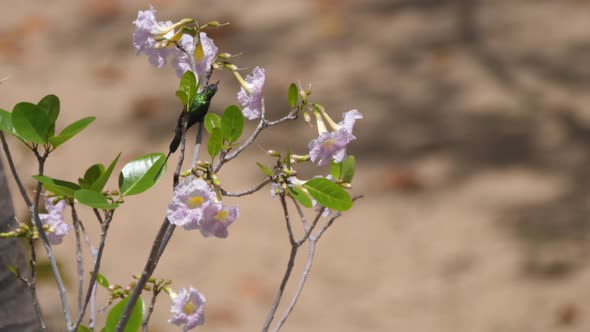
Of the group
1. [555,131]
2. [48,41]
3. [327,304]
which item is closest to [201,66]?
[327,304]

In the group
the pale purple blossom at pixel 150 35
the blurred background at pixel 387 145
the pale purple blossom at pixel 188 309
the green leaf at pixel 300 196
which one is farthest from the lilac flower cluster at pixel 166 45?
the blurred background at pixel 387 145

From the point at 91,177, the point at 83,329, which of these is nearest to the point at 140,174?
the point at 91,177

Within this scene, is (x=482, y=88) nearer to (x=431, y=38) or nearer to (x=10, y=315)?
(x=431, y=38)

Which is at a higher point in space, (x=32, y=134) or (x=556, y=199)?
(x=556, y=199)

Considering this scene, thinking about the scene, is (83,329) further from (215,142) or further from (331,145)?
(331,145)

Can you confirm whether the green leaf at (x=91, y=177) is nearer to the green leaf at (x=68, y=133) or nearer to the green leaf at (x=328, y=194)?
the green leaf at (x=68, y=133)

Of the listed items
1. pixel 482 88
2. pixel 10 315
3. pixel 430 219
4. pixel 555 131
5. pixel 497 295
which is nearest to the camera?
pixel 10 315

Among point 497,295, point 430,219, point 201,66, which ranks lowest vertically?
point 201,66

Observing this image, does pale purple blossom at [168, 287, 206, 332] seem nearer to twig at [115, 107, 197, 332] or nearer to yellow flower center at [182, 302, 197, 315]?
yellow flower center at [182, 302, 197, 315]
